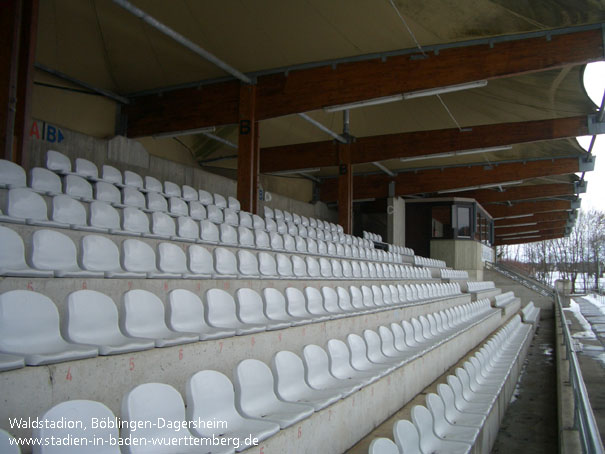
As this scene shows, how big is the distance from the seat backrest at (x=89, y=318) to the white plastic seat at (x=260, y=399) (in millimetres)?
714

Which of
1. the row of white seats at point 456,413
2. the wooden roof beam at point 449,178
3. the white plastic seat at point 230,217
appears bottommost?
the row of white seats at point 456,413

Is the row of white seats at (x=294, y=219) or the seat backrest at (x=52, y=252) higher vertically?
the row of white seats at (x=294, y=219)

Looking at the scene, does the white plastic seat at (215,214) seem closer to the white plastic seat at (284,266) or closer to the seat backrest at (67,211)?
the white plastic seat at (284,266)

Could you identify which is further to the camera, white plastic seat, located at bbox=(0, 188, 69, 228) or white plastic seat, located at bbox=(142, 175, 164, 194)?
white plastic seat, located at bbox=(142, 175, 164, 194)

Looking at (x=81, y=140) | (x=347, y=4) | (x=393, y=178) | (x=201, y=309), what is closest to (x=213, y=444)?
(x=201, y=309)

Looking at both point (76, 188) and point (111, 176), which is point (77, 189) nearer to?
point (76, 188)

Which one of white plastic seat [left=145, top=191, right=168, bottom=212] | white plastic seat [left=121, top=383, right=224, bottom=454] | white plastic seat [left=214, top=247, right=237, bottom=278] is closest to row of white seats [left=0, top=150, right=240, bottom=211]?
white plastic seat [left=145, top=191, right=168, bottom=212]

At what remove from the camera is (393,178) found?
55.2 feet

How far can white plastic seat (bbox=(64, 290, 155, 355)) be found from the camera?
2.33m

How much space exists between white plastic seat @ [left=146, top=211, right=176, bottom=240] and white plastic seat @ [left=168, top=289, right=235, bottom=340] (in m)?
1.49

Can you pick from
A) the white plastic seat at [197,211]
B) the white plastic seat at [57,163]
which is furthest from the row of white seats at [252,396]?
the white plastic seat at [57,163]

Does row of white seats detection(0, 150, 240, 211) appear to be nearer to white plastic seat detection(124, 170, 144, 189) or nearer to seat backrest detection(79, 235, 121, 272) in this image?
white plastic seat detection(124, 170, 144, 189)

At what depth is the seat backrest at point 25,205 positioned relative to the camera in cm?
351

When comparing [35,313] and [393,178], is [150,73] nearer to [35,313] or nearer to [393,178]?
[35,313]
